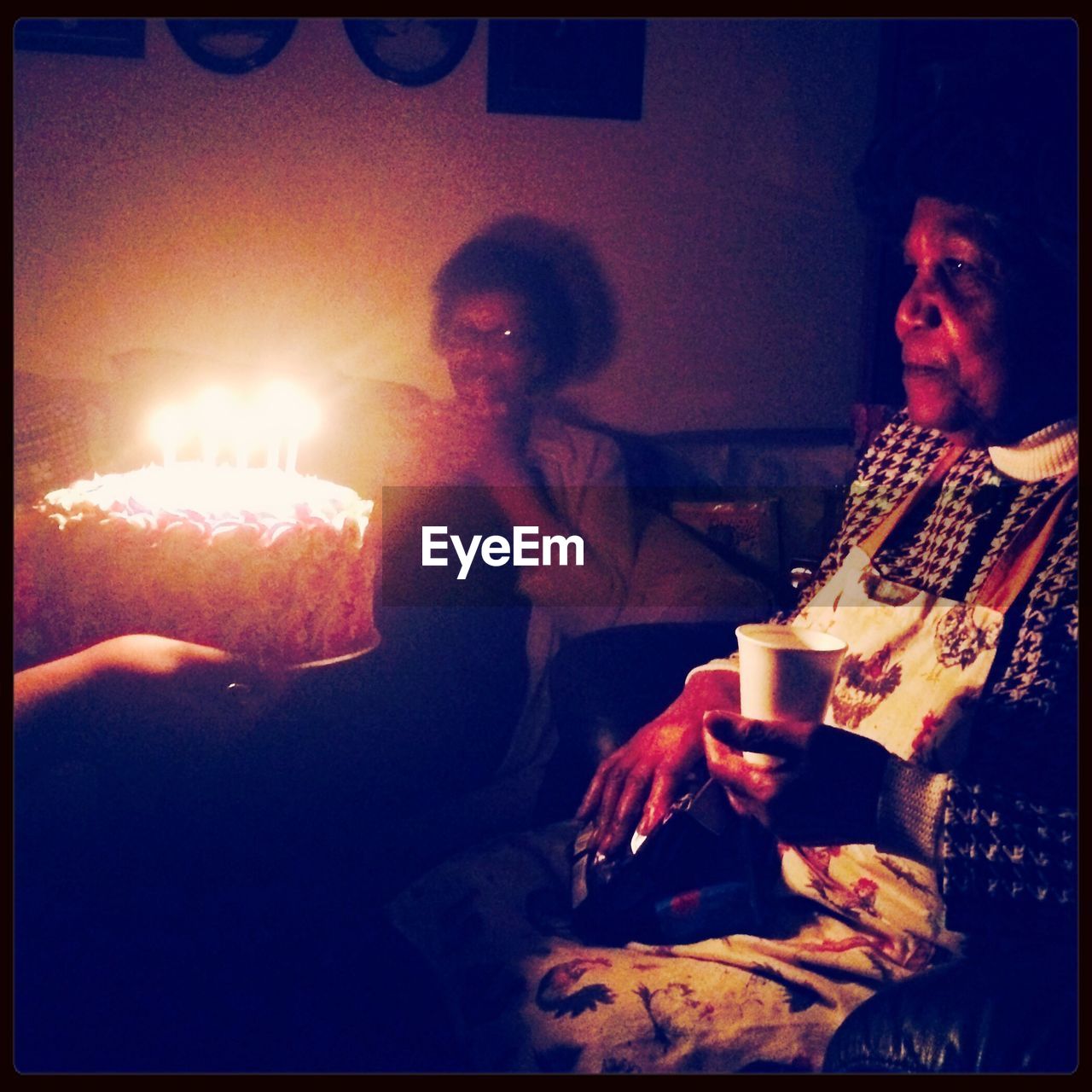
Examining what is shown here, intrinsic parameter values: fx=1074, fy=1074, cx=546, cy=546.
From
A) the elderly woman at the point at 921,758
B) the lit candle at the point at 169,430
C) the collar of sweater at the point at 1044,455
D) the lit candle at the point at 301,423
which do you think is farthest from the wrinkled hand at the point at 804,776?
the lit candle at the point at 169,430

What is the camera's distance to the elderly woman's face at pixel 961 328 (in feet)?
3.67

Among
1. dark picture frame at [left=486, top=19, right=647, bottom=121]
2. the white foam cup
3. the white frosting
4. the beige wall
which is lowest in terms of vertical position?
the white foam cup

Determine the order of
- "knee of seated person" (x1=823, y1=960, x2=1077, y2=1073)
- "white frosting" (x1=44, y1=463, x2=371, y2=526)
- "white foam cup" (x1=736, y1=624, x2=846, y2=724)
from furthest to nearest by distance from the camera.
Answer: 1. "white frosting" (x1=44, y1=463, x2=371, y2=526)
2. "white foam cup" (x1=736, y1=624, x2=846, y2=724)
3. "knee of seated person" (x1=823, y1=960, x2=1077, y2=1073)

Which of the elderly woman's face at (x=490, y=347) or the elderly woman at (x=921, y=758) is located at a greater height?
the elderly woman's face at (x=490, y=347)

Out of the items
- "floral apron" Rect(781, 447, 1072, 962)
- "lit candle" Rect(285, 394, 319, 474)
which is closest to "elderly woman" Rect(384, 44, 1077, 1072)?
"floral apron" Rect(781, 447, 1072, 962)

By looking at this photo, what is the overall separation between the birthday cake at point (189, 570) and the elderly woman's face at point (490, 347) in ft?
0.69

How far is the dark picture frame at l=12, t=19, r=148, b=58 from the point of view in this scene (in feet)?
3.92

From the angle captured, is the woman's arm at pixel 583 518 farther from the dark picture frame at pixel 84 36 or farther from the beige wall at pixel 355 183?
the dark picture frame at pixel 84 36

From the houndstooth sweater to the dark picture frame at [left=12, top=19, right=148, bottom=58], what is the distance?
1.05 meters

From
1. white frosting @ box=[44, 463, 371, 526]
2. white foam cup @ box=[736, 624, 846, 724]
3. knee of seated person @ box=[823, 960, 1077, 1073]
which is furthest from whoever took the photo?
white frosting @ box=[44, 463, 371, 526]

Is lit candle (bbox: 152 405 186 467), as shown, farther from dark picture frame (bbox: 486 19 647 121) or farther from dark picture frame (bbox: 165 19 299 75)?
dark picture frame (bbox: 486 19 647 121)

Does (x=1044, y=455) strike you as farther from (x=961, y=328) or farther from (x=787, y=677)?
(x=787, y=677)

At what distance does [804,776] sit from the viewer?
3.61ft

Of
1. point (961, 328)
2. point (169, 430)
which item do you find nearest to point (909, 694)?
point (961, 328)
